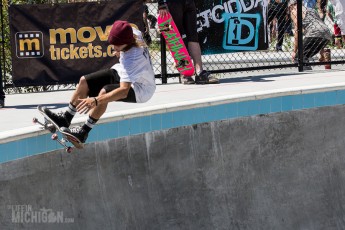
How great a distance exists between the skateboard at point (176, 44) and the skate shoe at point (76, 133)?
4138 millimetres

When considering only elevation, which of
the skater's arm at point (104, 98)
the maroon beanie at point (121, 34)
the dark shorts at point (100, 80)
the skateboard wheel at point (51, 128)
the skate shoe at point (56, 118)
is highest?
the maroon beanie at point (121, 34)

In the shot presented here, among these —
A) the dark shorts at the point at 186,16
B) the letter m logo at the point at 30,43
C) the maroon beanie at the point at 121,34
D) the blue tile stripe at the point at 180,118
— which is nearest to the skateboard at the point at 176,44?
the dark shorts at the point at 186,16

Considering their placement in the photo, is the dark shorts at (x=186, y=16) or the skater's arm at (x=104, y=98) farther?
the dark shorts at (x=186, y=16)

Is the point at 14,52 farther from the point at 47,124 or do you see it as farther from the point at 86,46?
the point at 47,124

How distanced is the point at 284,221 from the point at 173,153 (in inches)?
62.6

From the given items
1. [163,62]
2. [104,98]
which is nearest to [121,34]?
[104,98]

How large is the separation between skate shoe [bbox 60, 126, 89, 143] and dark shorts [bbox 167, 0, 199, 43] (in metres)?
4.31

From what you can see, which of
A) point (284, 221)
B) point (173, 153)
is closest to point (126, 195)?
point (173, 153)

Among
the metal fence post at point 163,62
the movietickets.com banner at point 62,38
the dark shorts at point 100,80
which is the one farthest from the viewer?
the metal fence post at point 163,62

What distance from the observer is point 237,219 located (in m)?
9.78

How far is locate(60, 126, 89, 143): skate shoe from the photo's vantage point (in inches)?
328

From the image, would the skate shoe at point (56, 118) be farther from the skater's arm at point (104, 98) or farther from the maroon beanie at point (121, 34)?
the maroon beanie at point (121, 34)

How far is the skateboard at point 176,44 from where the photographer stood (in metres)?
12.3

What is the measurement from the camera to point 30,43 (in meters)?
12.2
